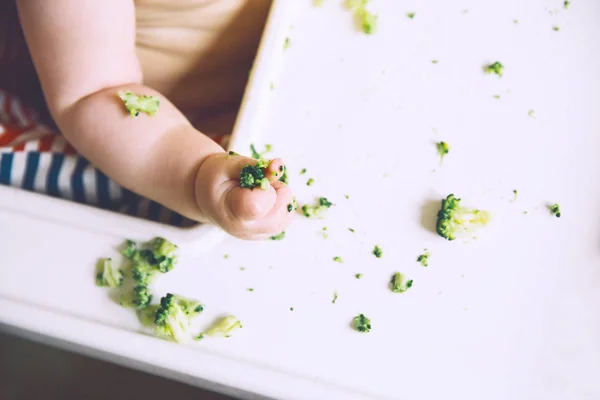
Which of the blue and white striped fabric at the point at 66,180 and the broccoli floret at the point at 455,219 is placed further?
the blue and white striped fabric at the point at 66,180

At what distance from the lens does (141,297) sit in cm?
48

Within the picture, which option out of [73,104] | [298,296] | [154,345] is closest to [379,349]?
[298,296]

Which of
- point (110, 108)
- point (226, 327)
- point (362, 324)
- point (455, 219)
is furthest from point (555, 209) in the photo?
point (110, 108)

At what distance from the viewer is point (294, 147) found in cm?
53

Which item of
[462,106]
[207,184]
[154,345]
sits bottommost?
[154,345]

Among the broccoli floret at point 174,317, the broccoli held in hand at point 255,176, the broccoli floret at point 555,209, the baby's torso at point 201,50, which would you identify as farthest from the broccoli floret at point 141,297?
the broccoli floret at point 555,209

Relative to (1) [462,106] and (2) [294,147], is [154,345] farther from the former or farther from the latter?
(1) [462,106]

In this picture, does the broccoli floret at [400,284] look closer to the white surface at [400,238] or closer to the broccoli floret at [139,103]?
the white surface at [400,238]

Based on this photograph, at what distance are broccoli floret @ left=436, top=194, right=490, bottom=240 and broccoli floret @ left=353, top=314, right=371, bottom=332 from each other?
10cm

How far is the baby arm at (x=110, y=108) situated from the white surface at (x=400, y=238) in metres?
0.05

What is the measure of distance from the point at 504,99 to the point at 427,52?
0.08 m

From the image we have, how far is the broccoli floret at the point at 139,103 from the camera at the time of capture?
52 centimetres

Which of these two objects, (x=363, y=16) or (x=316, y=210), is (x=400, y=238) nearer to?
(x=316, y=210)

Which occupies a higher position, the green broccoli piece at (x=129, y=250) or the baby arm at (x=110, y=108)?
the baby arm at (x=110, y=108)
